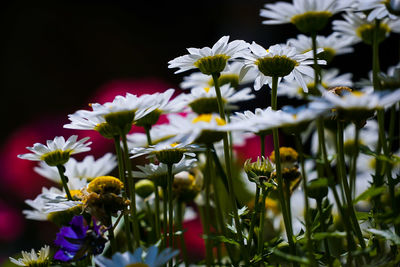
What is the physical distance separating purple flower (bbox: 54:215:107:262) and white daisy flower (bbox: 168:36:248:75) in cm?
16

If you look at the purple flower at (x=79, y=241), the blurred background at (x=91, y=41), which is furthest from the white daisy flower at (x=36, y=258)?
the blurred background at (x=91, y=41)

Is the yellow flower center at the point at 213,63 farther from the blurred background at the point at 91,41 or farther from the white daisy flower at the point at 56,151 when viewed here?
the blurred background at the point at 91,41

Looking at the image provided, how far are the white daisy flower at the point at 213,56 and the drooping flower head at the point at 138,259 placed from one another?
175mm

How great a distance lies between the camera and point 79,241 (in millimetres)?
406

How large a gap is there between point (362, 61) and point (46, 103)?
3.99ft

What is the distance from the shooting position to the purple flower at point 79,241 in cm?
40

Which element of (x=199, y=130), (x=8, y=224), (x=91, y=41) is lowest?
(x=8, y=224)

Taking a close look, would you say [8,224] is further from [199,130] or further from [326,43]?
[199,130]

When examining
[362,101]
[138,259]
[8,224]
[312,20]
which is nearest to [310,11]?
[312,20]

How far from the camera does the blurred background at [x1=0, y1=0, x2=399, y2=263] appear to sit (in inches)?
82.9

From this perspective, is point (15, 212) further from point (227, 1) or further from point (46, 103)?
point (227, 1)

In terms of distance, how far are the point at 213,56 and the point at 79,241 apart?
19 centimetres

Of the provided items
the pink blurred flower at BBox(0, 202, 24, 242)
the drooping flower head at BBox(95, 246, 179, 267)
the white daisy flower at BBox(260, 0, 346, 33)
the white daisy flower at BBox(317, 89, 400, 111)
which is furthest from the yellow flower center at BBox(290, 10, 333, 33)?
the pink blurred flower at BBox(0, 202, 24, 242)

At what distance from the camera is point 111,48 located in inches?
86.8
